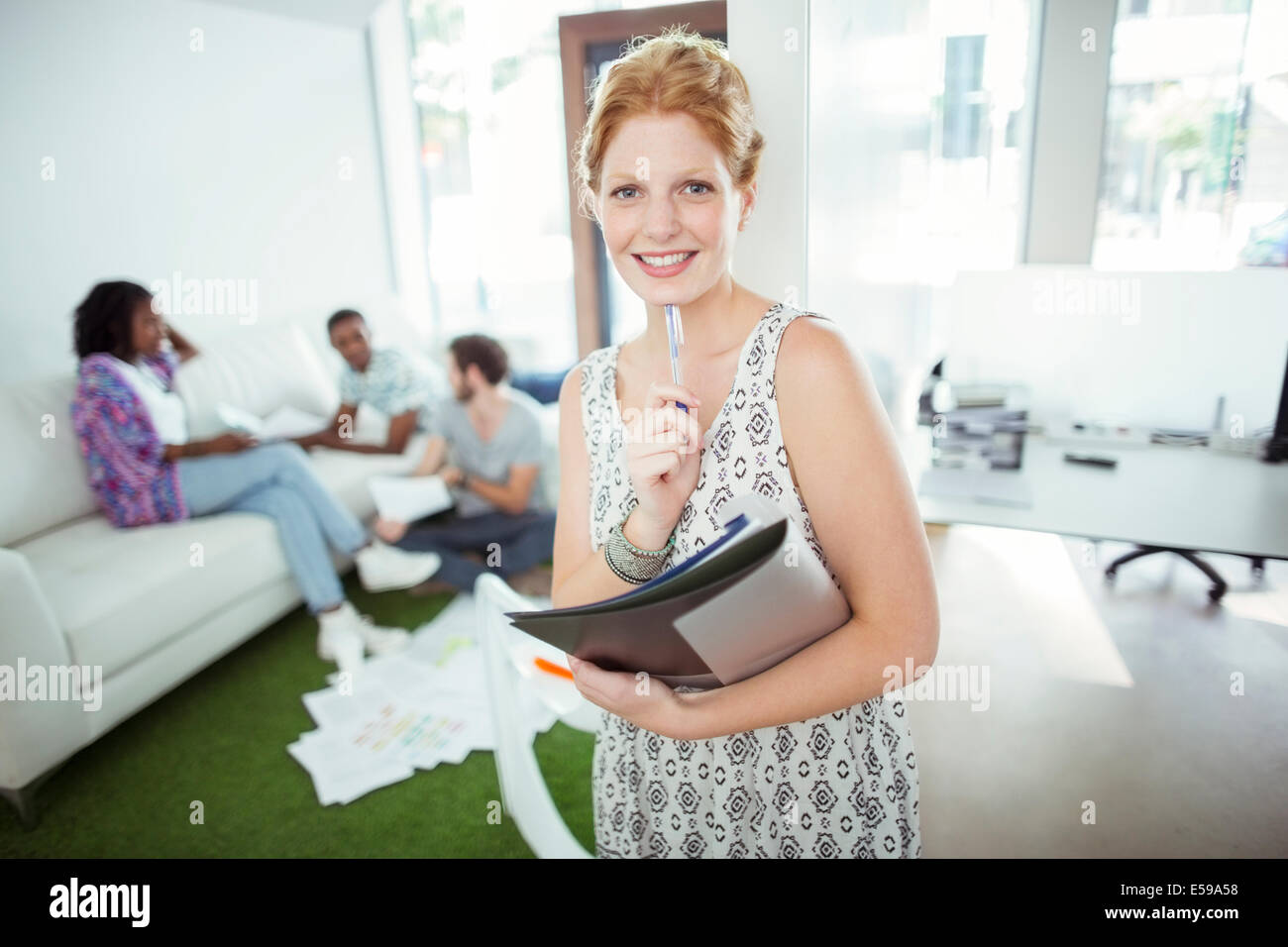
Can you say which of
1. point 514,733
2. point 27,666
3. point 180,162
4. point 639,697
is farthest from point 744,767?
point 180,162

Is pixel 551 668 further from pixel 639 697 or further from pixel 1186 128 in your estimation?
pixel 1186 128

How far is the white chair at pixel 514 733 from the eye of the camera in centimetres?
169

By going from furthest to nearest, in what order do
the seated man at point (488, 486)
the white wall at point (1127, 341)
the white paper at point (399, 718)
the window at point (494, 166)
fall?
the window at point (494, 166)
the seated man at point (488, 486)
the white paper at point (399, 718)
the white wall at point (1127, 341)

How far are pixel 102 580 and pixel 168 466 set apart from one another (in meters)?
0.55

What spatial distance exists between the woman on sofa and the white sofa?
0.25ft

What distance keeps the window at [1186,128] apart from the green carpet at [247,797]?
2.60 m

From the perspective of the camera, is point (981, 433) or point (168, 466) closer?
point (981, 433)

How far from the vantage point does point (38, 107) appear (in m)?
3.05

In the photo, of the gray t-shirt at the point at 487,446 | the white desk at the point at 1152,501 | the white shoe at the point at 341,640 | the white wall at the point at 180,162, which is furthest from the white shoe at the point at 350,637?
the white desk at the point at 1152,501

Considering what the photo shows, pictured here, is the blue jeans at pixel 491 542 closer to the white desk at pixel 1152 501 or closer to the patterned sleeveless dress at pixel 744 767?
the white desk at pixel 1152 501

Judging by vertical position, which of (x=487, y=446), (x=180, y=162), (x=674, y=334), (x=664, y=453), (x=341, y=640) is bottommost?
(x=341, y=640)

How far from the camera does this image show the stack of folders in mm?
612

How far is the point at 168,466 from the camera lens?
272 cm
